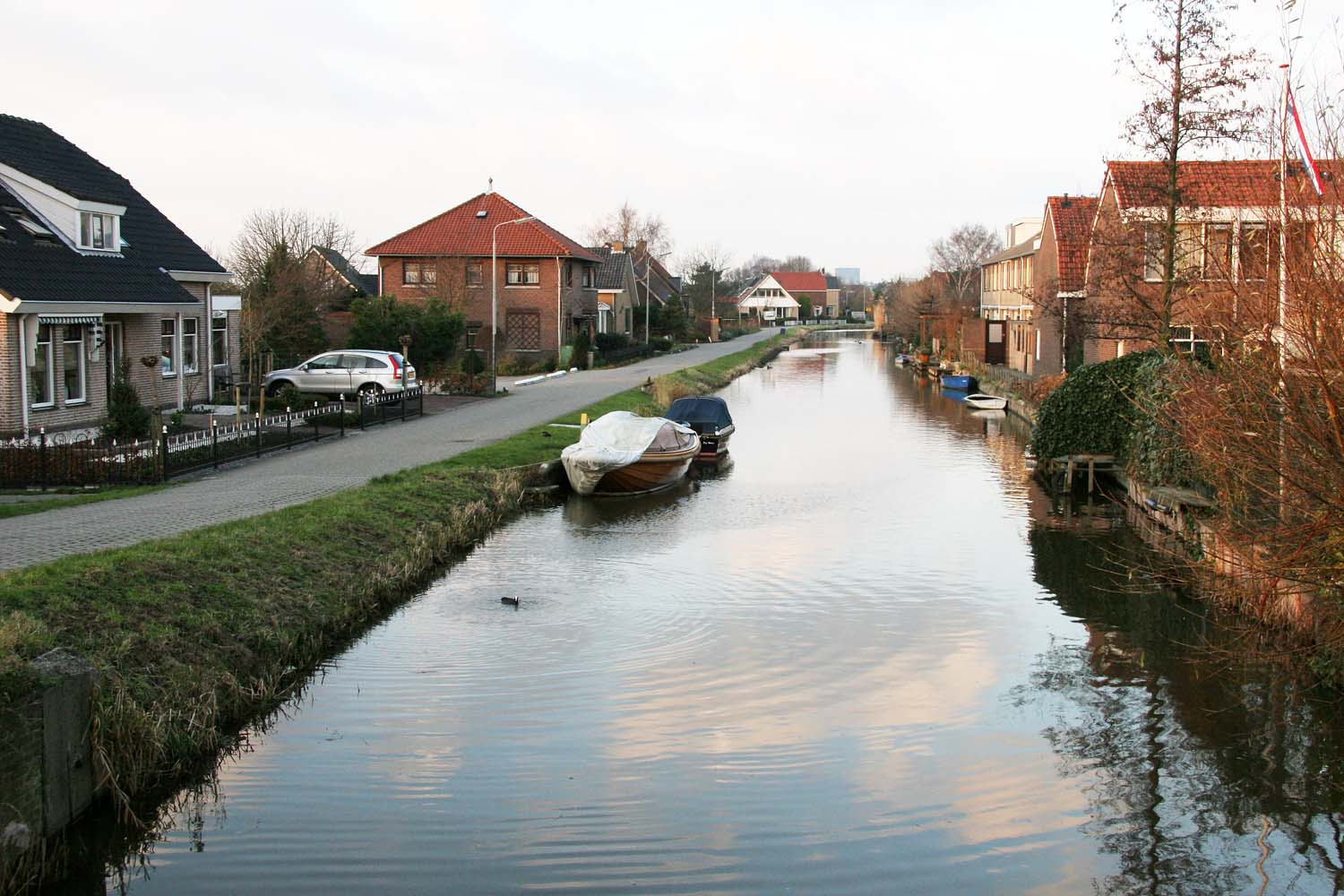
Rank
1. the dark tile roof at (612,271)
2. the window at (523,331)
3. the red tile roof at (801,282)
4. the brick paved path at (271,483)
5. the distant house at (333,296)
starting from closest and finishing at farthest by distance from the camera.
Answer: the brick paved path at (271,483) < the distant house at (333,296) < the window at (523,331) < the dark tile roof at (612,271) < the red tile roof at (801,282)

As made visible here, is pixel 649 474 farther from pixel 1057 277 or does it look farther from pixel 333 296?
pixel 333 296

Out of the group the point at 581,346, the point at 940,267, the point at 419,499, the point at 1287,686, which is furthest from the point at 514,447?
the point at 940,267

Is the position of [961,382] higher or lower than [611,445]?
higher

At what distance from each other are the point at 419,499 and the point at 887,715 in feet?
32.1

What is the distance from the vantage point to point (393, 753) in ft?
34.1

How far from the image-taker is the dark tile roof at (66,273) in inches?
883

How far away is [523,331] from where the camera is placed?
5372 cm

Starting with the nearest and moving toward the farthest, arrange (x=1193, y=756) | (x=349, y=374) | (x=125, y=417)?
(x=1193, y=756)
(x=125, y=417)
(x=349, y=374)

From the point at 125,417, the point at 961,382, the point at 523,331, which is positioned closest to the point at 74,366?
the point at 125,417

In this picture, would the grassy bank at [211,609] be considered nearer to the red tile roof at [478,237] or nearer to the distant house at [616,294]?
the red tile roof at [478,237]

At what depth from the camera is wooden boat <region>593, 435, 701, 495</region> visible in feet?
78.8

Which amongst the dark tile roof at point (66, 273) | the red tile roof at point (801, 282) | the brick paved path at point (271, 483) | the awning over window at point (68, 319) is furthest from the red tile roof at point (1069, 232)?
the red tile roof at point (801, 282)

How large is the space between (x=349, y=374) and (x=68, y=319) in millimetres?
10753

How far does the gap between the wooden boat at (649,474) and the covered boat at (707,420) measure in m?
3.21
